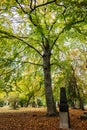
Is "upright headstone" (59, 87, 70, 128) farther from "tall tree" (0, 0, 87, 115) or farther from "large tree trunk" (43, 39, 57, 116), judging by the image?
"large tree trunk" (43, 39, 57, 116)

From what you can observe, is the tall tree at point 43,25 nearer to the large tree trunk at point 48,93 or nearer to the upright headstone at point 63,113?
the large tree trunk at point 48,93

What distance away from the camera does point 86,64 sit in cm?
3281

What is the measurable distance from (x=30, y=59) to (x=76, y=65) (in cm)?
1020

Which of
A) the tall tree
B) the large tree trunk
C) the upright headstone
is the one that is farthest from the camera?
the large tree trunk

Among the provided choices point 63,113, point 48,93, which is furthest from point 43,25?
point 63,113

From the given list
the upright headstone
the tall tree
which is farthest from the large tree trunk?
the upright headstone

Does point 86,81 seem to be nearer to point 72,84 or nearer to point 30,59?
point 72,84

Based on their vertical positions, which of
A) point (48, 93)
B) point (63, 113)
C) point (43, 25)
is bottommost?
point (63, 113)

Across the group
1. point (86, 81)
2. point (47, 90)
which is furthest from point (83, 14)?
point (86, 81)

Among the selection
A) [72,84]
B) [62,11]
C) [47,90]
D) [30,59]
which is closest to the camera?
[62,11]

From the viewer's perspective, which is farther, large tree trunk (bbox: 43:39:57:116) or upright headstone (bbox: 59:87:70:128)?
large tree trunk (bbox: 43:39:57:116)

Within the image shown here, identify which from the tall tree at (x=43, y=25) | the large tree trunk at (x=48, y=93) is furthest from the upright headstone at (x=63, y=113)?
the large tree trunk at (x=48, y=93)

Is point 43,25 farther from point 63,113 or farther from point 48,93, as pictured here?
point 63,113

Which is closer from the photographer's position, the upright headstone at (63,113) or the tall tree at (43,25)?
the upright headstone at (63,113)
